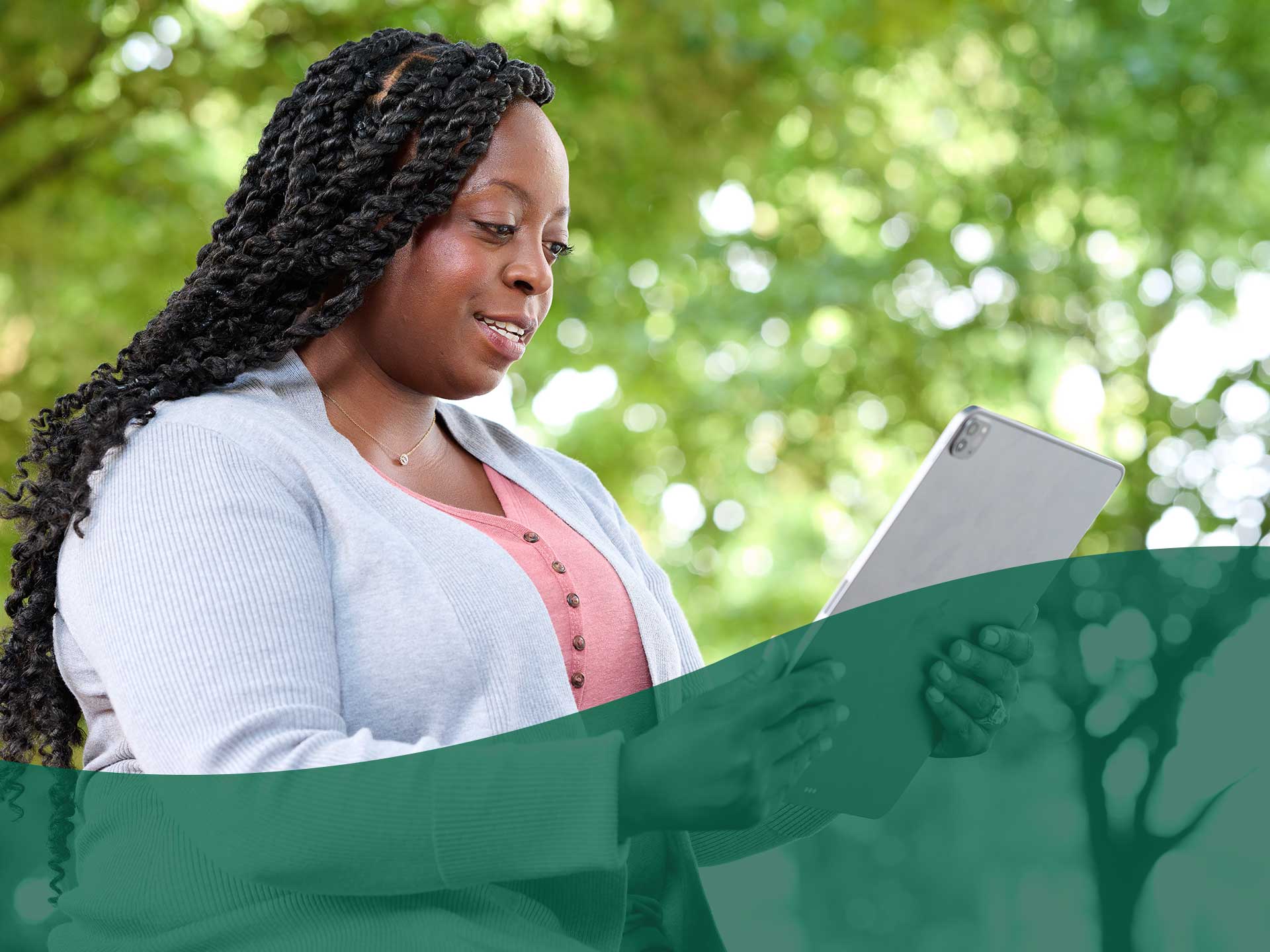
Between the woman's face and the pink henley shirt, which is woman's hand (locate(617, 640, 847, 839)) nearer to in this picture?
the pink henley shirt

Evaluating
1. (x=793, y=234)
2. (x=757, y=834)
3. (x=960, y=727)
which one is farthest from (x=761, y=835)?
(x=793, y=234)

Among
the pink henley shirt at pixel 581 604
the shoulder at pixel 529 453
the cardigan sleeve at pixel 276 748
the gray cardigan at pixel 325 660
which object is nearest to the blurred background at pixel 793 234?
the shoulder at pixel 529 453

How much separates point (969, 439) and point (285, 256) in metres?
0.76

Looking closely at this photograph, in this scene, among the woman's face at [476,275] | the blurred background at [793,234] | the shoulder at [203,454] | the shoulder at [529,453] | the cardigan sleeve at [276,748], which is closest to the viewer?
the cardigan sleeve at [276,748]

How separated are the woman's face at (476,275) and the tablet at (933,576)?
0.54 m

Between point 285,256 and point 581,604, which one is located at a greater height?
point 285,256

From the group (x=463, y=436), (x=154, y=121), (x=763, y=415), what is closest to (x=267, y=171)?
(x=463, y=436)

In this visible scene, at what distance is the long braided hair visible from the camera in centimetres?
129

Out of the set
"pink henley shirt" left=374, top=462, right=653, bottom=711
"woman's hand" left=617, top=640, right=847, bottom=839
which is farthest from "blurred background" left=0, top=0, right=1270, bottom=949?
"woman's hand" left=617, top=640, right=847, bottom=839

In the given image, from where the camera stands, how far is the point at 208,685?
1026mm

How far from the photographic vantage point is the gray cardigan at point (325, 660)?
3.29ft

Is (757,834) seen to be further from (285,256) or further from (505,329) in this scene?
(285,256)

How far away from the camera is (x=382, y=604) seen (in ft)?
3.80

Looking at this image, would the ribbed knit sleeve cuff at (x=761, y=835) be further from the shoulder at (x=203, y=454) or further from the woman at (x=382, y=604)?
the shoulder at (x=203, y=454)
